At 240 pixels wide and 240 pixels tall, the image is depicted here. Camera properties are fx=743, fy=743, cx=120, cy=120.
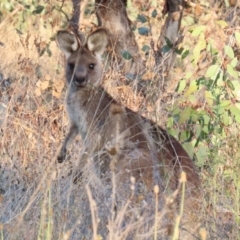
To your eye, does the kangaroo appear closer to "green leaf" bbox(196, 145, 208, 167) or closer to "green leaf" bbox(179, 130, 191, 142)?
"green leaf" bbox(196, 145, 208, 167)

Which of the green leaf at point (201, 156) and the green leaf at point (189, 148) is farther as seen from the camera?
the green leaf at point (189, 148)

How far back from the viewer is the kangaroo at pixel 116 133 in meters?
4.35

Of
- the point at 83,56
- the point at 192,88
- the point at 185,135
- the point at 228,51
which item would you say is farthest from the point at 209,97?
the point at 83,56

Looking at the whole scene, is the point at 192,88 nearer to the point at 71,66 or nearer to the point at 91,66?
the point at 91,66

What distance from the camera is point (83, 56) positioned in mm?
5660

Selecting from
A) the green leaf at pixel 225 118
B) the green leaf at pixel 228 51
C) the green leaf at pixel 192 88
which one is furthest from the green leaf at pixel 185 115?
the green leaf at pixel 228 51

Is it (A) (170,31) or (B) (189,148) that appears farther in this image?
(A) (170,31)

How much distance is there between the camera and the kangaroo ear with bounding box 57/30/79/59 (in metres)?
5.50

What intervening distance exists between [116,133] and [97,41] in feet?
3.71

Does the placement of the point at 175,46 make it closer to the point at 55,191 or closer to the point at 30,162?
the point at 30,162

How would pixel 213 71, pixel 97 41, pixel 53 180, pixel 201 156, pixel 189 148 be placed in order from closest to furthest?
pixel 53 180 < pixel 213 71 < pixel 201 156 < pixel 189 148 < pixel 97 41

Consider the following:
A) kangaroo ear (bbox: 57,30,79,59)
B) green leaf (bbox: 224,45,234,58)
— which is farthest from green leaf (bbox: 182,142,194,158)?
kangaroo ear (bbox: 57,30,79,59)

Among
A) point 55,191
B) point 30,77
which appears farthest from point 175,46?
point 55,191

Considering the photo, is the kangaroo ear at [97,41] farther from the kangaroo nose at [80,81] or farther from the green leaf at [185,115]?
the green leaf at [185,115]
